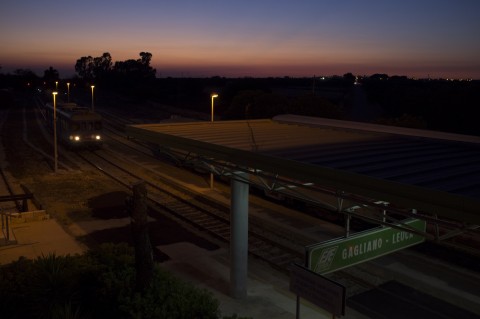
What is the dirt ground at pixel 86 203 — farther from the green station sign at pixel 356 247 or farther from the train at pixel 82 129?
the green station sign at pixel 356 247

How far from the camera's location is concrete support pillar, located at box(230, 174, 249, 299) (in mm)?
11188

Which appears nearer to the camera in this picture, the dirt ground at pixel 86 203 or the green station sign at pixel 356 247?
the green station sign at pixel 356 247

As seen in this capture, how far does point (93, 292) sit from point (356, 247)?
5518 mm

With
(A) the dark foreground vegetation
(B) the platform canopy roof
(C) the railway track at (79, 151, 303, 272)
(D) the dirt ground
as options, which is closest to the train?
(D) the dirt ground

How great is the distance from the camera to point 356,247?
23.4 feet

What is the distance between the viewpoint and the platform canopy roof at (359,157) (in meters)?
6.15

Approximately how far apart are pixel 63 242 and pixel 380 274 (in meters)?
10.5

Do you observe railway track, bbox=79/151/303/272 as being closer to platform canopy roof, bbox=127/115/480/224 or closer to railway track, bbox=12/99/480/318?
railway track, bbox=12/99/480/318

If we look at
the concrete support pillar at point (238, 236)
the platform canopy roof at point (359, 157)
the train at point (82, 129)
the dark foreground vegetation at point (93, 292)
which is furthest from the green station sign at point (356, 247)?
the train at point (82, 129)

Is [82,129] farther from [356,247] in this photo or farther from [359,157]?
[356,247]

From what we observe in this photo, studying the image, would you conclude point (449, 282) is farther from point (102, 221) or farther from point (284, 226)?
point (102, 221)

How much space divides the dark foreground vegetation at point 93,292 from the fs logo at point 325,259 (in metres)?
2.47

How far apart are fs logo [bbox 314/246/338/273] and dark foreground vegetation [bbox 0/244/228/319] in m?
2.47

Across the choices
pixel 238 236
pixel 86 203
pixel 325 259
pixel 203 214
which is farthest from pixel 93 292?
pixel 86 203
